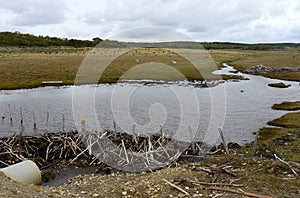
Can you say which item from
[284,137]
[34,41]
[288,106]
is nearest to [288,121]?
[284,137]

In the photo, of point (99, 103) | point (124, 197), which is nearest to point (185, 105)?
point (99, 103)

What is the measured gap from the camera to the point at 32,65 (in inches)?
2734

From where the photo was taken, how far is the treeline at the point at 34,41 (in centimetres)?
13450

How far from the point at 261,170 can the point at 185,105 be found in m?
23.7

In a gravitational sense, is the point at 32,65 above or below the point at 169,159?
above

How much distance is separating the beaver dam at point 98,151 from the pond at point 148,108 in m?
1.78

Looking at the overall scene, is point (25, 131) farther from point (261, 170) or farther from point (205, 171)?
point (261, 170)

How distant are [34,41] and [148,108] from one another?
398 ft

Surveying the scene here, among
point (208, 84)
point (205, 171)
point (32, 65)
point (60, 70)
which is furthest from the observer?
point (32, 65)

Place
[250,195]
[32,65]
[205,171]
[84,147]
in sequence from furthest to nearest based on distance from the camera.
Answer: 1. [32,65]
2. [84,147]
3. [205,171]
4. [250,195]

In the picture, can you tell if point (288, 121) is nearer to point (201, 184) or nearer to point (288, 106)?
point (288, 106)

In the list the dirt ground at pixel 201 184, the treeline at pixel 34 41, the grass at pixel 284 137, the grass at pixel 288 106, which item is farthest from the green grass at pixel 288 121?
the treeline at pixel 34 41

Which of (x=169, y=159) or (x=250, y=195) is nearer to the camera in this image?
(x=250, y=195)

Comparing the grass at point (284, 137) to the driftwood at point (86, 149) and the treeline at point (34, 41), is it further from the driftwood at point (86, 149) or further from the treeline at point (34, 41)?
the treeline at point (34, 41)
